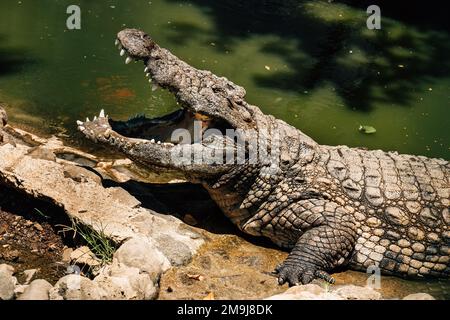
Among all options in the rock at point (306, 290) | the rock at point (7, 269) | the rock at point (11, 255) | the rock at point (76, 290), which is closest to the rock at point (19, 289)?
the rock at point (7, 269)

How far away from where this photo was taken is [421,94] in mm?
9266

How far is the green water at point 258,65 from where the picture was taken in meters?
7.98

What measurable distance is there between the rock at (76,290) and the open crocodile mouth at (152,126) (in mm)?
1617

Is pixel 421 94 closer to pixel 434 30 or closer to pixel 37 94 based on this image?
pixel 434 30

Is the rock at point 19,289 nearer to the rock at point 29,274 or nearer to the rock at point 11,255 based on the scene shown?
the rock at point 29,274

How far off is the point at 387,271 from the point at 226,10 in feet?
20.9

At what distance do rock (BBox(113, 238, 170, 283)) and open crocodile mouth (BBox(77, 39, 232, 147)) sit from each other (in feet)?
3.67

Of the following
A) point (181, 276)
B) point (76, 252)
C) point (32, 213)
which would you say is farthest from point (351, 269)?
point (32, 213)

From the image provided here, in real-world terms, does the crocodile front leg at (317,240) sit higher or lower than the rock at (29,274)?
higher

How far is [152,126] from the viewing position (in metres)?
6.05

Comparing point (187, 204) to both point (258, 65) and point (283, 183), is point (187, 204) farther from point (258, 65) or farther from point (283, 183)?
point (258, 65)

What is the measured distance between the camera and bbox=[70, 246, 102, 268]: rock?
5.25 m

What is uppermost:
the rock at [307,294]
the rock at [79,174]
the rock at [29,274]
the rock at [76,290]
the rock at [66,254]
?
the rock at [307,294]

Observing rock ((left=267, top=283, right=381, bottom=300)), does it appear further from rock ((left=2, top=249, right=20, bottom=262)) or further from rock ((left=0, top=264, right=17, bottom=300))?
rock ((left=2, top=249, right=20, bottom=262))
